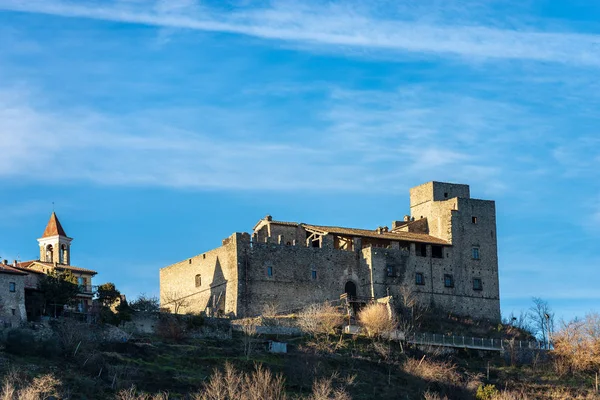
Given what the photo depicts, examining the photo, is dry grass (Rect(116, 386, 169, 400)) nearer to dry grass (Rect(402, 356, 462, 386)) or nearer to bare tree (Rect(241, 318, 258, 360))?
bare tree (Rect(241, 318, 258, 360))

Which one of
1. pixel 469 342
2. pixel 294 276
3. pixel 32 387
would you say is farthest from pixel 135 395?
pixel 469 342

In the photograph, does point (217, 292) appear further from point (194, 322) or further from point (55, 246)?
point (55, 246)

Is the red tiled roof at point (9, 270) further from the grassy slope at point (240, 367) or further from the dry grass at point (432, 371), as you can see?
the dry grass at point (432, 371)

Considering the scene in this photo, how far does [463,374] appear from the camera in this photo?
103 meters

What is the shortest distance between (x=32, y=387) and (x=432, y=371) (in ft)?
90.5

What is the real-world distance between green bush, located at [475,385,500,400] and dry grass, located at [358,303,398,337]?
28.6 feet

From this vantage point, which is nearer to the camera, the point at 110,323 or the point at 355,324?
the point at 110,323

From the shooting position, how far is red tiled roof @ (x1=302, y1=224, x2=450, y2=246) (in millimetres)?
112375

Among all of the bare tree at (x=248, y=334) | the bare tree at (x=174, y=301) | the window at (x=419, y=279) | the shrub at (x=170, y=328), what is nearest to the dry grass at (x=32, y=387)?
the shrub at (x=170, y=328)

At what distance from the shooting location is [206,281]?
11094cm

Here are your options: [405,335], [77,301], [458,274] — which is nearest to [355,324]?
[405,335]

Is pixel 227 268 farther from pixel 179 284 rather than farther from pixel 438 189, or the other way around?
pixel 438 189

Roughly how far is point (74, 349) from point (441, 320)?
94.5 ft

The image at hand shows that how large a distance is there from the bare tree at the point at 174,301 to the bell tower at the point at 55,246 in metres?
8.72
